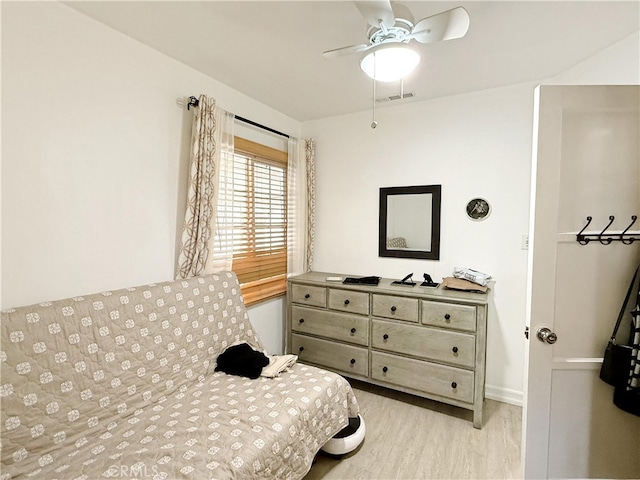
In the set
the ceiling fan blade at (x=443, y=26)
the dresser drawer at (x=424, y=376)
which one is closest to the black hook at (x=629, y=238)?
the ceiling fan blade at (x=443, y=26)

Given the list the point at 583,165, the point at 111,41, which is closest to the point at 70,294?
the point at 111,41

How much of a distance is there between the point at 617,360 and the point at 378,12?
1.77 metres

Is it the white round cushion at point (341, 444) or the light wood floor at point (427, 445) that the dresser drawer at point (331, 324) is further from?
the white round cushion at point (341, 444)

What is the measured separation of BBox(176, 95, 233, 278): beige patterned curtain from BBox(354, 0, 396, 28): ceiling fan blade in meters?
1.30

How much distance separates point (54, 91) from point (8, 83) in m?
0.18

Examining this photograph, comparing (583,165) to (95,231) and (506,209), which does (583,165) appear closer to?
(506,209)

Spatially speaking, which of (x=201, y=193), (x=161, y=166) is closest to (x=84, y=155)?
(x=161, y=166)

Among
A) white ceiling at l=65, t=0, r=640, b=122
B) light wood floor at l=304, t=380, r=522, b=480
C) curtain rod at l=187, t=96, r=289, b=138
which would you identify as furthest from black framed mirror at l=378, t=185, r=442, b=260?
light wood floor at l=304, t=380, r=522, b=480

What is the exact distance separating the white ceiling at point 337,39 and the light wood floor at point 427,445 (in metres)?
2.52

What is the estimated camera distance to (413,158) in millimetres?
2900

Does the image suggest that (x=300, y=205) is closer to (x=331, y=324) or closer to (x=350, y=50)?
(x=331, y=324)

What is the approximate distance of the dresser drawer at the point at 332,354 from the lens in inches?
105

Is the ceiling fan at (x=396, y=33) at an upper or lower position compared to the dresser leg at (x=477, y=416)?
upper

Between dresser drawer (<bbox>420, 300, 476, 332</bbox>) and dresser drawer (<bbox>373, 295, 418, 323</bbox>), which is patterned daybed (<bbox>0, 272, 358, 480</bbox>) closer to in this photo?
dresser drawer (<bbox>373, 295, 418, 323</bbox>)
